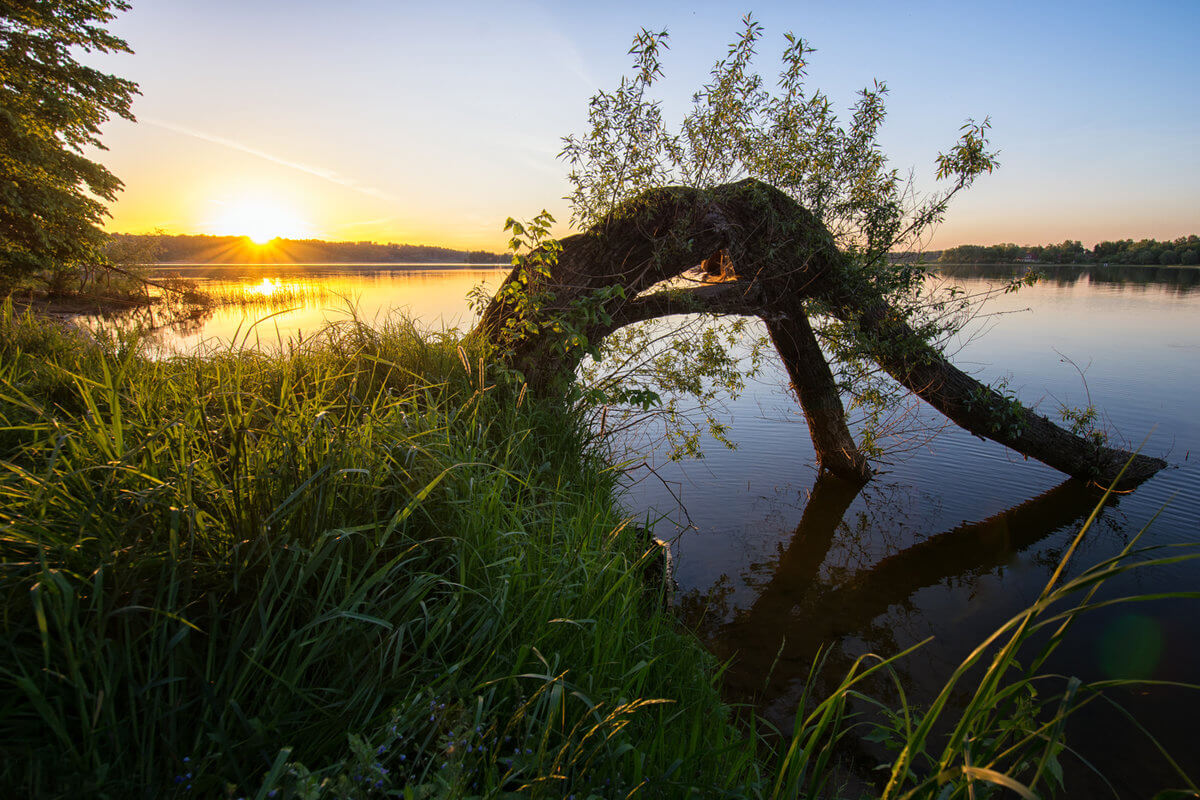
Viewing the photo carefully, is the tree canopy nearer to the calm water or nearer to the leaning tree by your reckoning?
the calm water

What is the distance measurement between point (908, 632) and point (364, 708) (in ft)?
14.6

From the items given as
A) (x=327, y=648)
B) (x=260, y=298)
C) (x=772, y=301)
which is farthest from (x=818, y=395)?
(x=260, y=298)

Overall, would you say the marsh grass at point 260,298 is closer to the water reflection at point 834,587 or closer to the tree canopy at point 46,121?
the tree canopy at point 46,121

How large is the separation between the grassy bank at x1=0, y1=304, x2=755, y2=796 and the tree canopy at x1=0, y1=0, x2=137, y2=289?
1213 centimetres

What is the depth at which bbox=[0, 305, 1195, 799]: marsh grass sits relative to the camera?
124cm

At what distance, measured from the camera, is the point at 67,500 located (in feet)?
5.87

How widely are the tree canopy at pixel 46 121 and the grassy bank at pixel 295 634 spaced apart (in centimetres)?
1213

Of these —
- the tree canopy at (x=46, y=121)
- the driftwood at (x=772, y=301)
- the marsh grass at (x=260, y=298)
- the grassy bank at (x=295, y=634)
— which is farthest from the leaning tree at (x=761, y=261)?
the marsh grass at (x=260, y=298)

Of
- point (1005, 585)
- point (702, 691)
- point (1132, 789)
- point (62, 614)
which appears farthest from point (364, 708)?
point (1005, 585)

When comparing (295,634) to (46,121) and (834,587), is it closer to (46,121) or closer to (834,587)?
(834,587)

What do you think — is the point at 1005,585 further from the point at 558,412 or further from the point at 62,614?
the point at 62,614

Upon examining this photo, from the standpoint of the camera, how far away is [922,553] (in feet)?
18.7

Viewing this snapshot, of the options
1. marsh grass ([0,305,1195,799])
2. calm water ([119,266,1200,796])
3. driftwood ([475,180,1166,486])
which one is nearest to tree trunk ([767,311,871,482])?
driftwood ([475,180,1166,486])

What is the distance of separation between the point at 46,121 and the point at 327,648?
1541 cm
